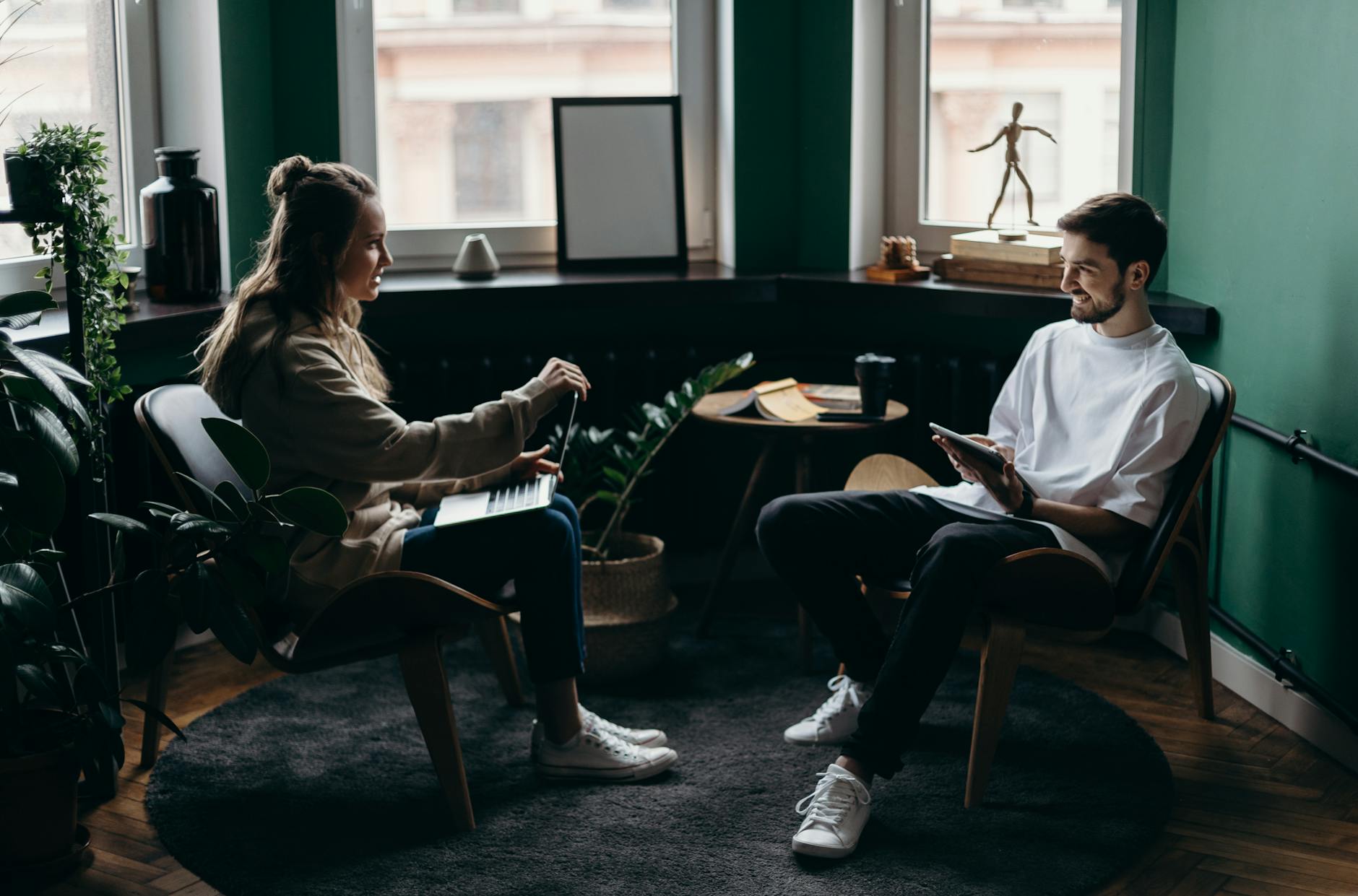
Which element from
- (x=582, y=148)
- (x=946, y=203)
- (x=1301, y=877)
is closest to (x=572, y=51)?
(x=582, y=148)

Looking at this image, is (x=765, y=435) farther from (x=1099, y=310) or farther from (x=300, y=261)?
(x=300, y=261)

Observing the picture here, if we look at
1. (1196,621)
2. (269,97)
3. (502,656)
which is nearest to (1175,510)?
(1196,621)

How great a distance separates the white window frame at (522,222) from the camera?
11.9ft

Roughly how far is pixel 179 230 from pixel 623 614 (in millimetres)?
1383

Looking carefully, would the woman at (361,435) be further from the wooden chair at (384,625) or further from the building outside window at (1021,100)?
the building outside window at (1021,100)

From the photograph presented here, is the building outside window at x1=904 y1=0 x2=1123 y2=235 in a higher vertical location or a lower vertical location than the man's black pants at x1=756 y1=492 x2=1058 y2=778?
higher

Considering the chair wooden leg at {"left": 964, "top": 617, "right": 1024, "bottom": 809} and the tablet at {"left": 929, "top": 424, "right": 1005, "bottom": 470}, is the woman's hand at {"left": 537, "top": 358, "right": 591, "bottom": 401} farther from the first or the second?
the chair wooden leg at {"left": 964, "top": 617, "right": 1024, "bottom": 809}

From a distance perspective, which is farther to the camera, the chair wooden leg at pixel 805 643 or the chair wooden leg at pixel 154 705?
the chair wooden leg at pixel 805 643

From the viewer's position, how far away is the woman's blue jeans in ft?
8.30

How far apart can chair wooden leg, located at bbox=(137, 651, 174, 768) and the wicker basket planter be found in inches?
36.0

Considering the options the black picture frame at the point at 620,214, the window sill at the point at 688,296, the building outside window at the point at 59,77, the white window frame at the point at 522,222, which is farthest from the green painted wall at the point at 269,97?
the black picture frame at the point at 620,214

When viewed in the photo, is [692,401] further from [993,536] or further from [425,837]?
[425,837]

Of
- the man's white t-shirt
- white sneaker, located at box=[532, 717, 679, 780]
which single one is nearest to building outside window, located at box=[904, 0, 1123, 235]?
the man's white t-shirt

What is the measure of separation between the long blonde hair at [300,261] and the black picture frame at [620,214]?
51.5 inches
